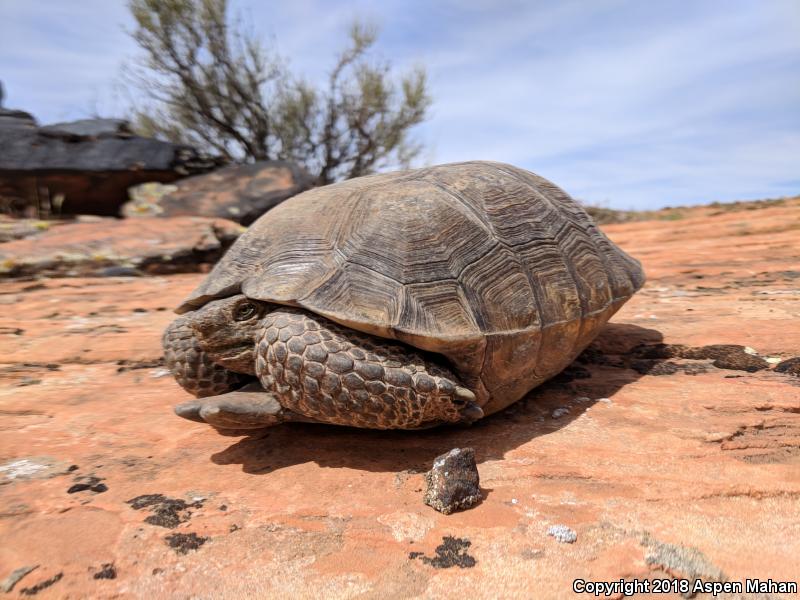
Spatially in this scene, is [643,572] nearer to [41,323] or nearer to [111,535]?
[111,535]

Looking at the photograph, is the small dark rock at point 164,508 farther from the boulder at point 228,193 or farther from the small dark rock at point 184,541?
the boulder at point 228,193

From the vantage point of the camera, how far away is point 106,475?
89.1 inches

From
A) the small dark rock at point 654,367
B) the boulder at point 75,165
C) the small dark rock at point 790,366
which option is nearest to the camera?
the small dark rock at point 790,366

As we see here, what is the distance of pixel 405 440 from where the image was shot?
2479mm

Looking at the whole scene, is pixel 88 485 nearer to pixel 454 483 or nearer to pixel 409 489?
pixel 409 489

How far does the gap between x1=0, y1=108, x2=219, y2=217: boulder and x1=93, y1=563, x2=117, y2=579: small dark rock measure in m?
11.0

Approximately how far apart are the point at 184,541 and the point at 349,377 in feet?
2.55

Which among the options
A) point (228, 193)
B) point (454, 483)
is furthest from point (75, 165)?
point (454, 483)

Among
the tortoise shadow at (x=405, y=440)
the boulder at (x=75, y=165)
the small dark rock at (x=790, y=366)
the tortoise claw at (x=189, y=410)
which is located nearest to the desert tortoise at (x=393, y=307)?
the tortoise claw at (x=189, y=410)

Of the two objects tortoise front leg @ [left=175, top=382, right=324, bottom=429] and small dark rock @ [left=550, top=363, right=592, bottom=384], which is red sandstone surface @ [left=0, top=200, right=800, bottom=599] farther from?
tortoise front leg @ [left=175, top=382, right=324, bottom=429]

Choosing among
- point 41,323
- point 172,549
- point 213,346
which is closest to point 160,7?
point 41,323

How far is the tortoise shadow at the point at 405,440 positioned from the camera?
2.34 meters

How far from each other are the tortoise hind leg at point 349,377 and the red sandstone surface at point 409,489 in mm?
243

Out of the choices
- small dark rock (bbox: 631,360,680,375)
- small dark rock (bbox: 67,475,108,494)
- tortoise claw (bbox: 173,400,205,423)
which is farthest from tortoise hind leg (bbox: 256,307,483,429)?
small dark rock (bbox: 631,360,680,375)
